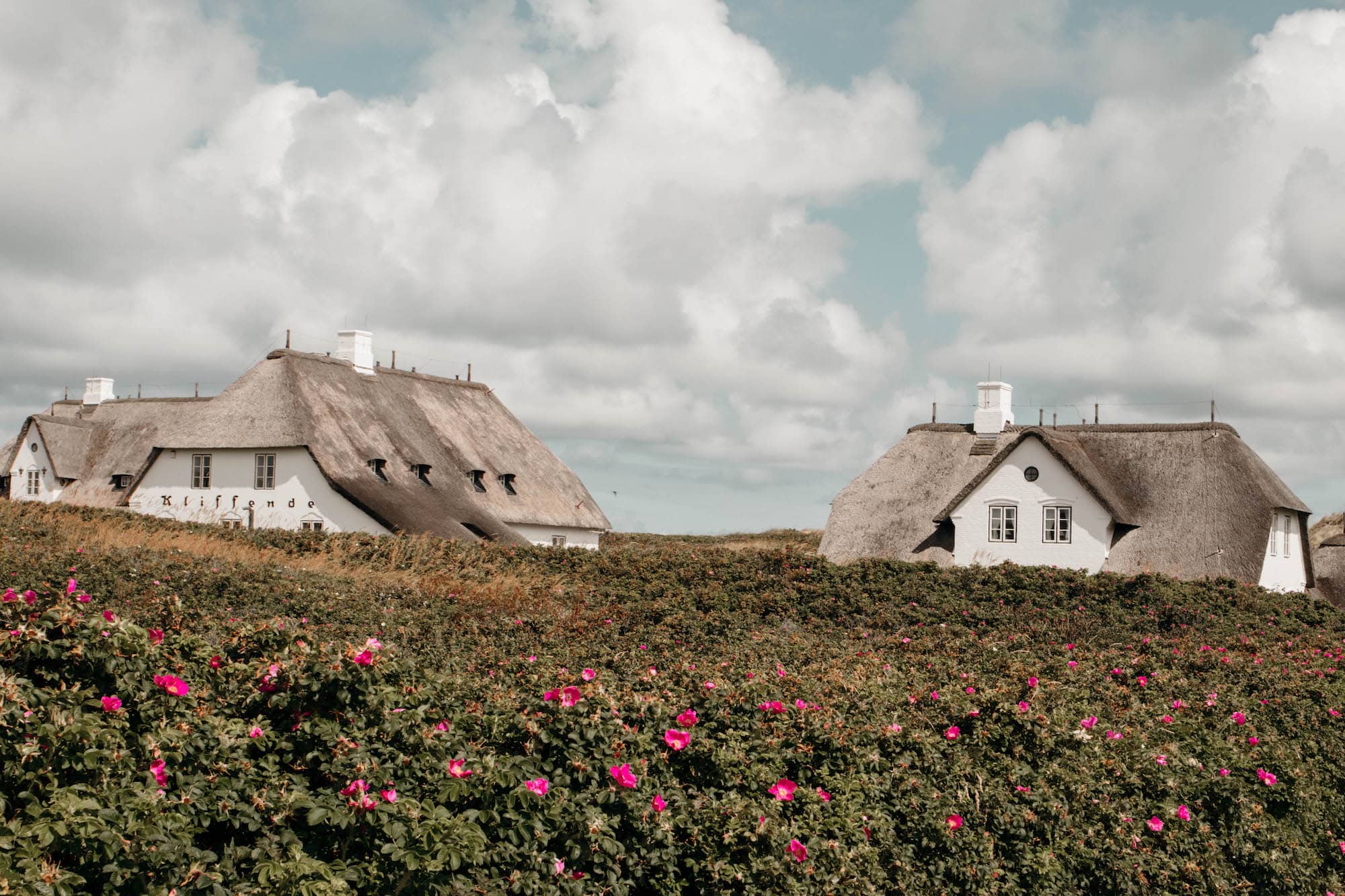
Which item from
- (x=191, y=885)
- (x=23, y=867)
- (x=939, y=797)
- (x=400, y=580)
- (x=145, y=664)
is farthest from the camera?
(x=400, y=580)

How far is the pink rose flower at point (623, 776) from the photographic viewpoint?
5309mm

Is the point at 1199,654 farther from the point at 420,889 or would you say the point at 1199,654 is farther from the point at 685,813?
the point at 420,889

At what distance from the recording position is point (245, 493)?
32.1m

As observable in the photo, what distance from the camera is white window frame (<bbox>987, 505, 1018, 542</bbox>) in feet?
101

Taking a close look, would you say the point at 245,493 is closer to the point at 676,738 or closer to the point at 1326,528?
the point at 676,738

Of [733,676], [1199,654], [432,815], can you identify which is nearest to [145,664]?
[432,815]

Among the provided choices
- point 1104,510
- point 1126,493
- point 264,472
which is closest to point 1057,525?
point 1104,510

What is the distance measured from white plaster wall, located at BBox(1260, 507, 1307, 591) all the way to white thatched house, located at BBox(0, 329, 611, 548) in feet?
55.5

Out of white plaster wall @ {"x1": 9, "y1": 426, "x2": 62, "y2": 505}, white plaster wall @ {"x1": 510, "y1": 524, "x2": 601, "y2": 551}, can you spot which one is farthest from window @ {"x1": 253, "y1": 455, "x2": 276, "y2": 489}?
white plaster wall @ {"x1": 9, "y1": 426, "x2": 62, "y2": 505}

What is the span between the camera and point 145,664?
517cm

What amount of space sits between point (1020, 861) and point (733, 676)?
1916 mm

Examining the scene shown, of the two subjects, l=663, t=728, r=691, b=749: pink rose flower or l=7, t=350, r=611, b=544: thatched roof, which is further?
l=7, t=350, r=611, b=544: thatched roof

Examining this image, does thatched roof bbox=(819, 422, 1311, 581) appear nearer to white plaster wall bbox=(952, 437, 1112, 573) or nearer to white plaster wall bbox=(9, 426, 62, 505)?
white plaster wall bbox=(952, 437, 1112, 573)

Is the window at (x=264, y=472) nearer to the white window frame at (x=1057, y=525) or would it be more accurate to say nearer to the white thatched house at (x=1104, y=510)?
the white thatched house at (x=1104, y=510)
